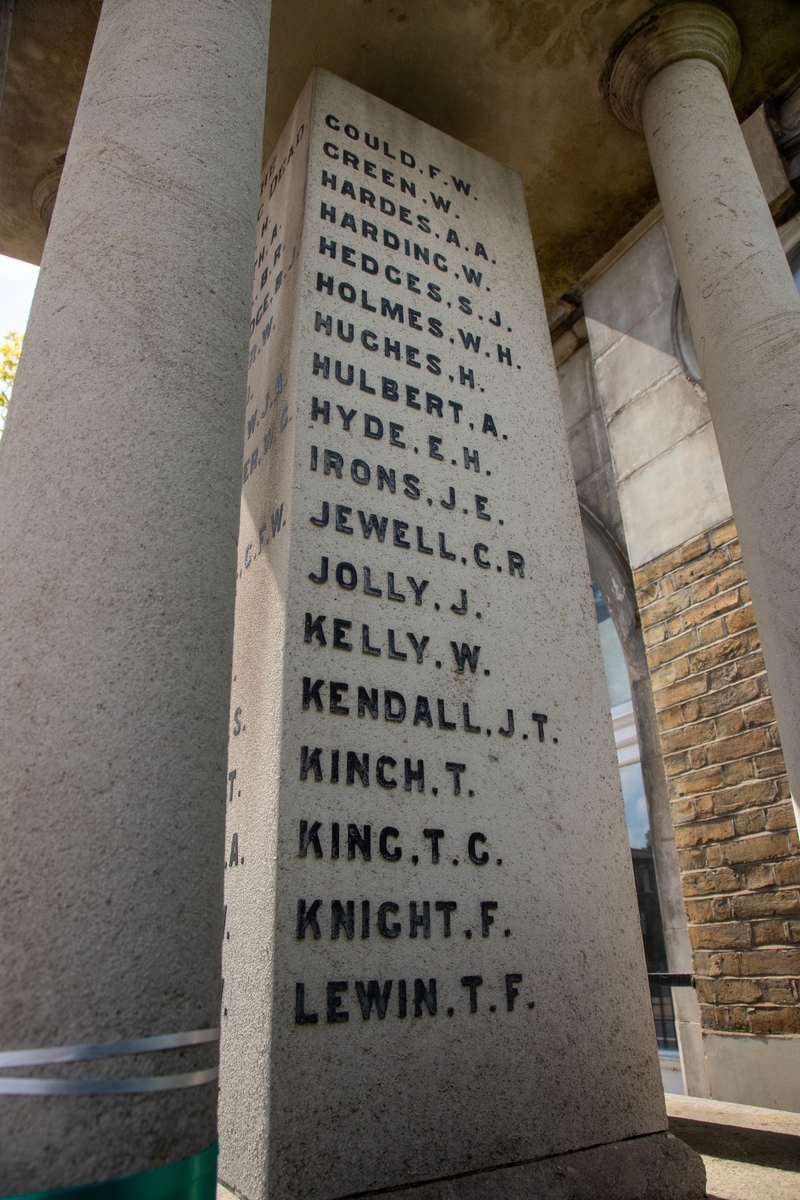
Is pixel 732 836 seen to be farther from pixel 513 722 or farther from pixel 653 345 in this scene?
pixel 653 345

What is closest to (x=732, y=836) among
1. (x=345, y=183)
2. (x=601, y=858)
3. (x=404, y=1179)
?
(x=601, y=858)

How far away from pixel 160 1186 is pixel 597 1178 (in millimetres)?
1806

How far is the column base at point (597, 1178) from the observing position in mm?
2166

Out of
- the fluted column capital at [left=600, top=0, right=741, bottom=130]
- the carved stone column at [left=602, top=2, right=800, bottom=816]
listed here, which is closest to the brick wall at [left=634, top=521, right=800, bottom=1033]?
the carved stone column at [left=602, top=2, right=800, bottom=816]

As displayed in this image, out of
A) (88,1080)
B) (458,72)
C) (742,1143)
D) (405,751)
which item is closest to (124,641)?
(88,1080)

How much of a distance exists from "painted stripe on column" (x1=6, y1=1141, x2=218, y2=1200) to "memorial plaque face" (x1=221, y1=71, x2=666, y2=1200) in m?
0.80

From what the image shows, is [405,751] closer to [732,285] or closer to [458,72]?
[732,285]

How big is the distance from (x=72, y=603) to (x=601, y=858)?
90.9 inches

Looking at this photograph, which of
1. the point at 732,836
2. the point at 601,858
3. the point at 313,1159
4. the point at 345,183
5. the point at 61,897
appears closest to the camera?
the point at 61,897

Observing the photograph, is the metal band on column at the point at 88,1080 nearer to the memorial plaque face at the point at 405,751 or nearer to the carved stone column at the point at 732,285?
the memorial plaque face at the point at 405,751

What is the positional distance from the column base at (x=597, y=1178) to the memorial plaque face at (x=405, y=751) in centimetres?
5

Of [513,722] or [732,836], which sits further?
[732,836]

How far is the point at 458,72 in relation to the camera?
5004 mm

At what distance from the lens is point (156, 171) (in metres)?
2.06
